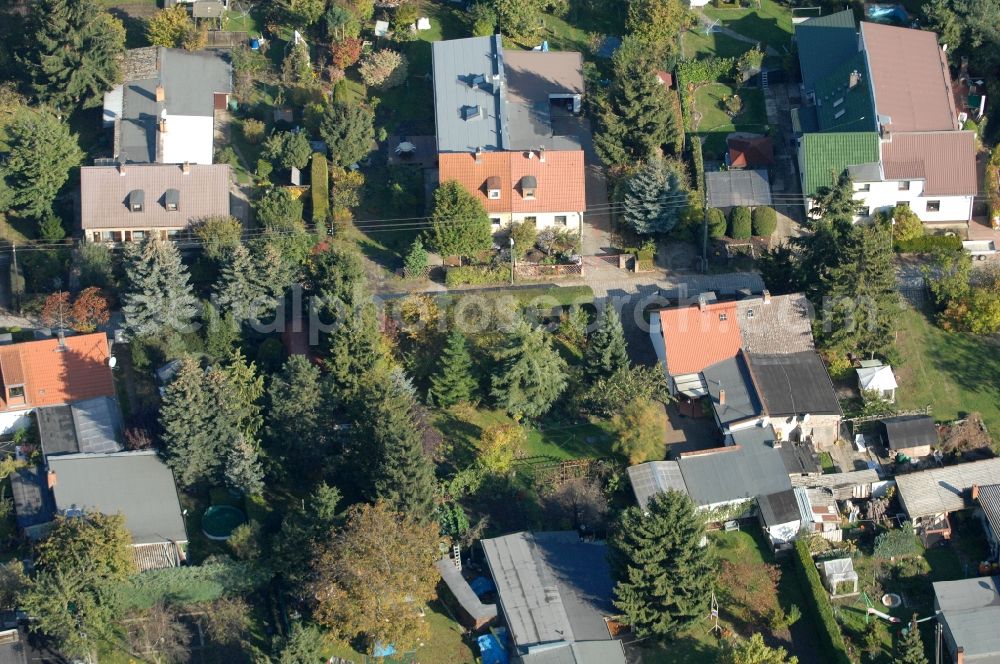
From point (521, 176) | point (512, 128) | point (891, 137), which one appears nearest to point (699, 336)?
point (521, 176)

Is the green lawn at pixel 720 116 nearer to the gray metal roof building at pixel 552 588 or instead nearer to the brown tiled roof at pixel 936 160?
the brown tiled roof at pixel 936 160

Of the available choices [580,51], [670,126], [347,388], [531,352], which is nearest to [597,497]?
[531,352]

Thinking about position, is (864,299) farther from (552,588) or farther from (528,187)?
(552,588)

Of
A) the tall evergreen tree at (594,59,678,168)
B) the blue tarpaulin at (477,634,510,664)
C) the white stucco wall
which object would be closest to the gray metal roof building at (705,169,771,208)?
the tall evergreen tree at (594,59,678,168)

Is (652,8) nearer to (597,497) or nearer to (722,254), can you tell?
(722,254)

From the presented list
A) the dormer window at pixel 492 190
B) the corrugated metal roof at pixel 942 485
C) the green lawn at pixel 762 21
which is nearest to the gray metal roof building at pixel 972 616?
the corrugated metal roof at pixel 942 485

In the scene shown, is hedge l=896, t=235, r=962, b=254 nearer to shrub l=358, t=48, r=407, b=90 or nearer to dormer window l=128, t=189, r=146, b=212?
shrub l=358, t=48, r=407, b=90

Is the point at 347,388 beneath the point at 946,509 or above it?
above
